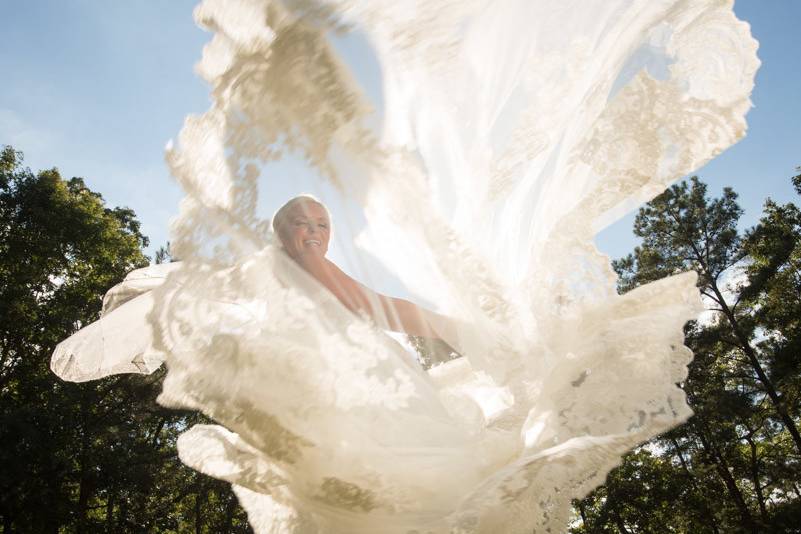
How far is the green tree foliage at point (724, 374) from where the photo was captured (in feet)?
47.8

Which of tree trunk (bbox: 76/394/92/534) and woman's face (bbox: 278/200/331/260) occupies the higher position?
tree trunk (bbox: 76/394/92/534)

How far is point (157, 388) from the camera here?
46.0 feet

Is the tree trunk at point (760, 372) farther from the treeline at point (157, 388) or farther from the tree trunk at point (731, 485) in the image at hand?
the tree trunk at point (731, 485)

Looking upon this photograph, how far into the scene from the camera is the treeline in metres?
10.5

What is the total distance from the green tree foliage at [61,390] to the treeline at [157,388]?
1.5 inches

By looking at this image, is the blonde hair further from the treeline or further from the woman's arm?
the treeline

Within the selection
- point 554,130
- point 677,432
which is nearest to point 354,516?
point 554,130

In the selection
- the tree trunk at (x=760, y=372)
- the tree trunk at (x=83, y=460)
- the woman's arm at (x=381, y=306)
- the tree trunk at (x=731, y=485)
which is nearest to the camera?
the woman's arm at (x=381, y=306)

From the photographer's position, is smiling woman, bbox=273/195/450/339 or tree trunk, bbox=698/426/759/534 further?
tree trunk, bbox=698/426/759/534

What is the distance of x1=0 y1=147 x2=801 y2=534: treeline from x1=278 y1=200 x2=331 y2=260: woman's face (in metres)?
11.5

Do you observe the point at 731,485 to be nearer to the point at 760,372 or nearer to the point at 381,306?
the point at 760,372

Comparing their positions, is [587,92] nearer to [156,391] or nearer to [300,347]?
[300,347]

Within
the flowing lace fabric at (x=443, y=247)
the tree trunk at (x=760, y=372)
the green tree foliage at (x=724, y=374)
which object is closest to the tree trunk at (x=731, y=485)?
the green tree foliage at (x=724, y=374)

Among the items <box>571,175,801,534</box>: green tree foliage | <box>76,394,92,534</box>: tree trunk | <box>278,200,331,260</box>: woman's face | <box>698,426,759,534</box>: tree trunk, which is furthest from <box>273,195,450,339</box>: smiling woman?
<box>698,426,759,534</box>: tree trunk
